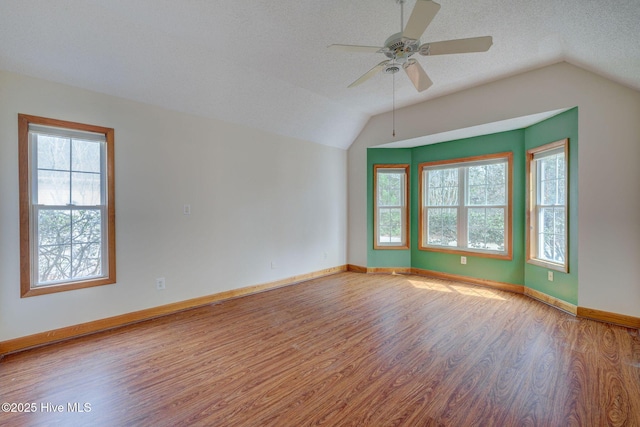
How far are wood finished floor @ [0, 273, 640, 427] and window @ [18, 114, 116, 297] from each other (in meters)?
0.67

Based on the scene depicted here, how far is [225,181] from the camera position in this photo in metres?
3.89

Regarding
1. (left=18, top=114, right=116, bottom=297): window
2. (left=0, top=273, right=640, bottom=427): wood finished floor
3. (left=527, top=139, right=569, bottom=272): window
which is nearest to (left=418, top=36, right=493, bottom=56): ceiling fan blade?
(left=527, top=139, right=569, bottom=272): window

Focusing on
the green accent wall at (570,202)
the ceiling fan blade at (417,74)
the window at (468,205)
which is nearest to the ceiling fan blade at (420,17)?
the ceiling fan blade at (417,74)

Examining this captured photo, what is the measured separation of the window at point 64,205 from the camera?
2.57m

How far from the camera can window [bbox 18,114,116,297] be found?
257 centimetres

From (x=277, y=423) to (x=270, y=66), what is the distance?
3.30m

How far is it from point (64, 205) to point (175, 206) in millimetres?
999

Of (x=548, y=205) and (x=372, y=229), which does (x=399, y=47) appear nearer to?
(x=548, y=205)

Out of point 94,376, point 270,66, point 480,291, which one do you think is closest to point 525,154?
point 480,291

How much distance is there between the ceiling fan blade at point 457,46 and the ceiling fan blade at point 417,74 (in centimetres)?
21

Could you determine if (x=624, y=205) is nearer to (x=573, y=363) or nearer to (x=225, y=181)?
(x=573, y=363)

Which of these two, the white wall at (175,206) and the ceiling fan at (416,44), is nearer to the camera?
the ceiling fan at (416,44)

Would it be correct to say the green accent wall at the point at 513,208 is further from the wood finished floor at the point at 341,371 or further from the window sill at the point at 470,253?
the wood finished floor at the point at 341,371

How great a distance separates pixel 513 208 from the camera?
4242 millimetres
